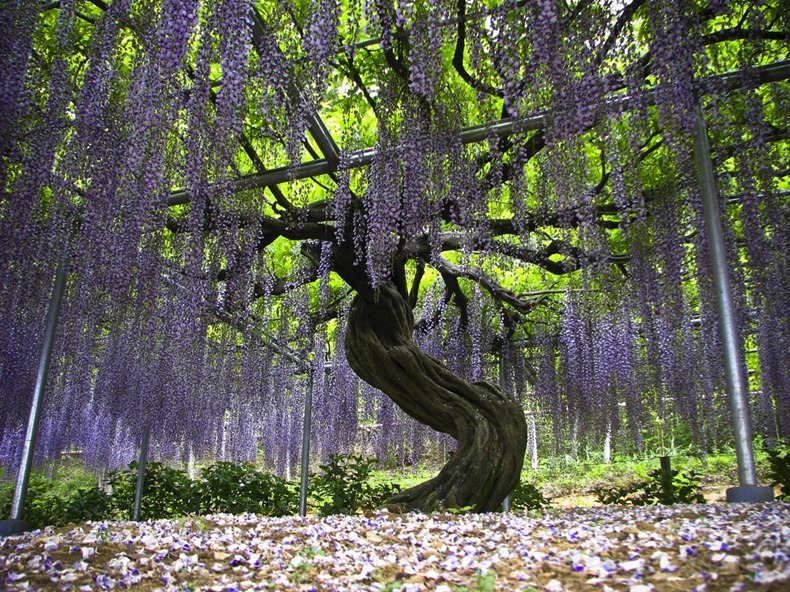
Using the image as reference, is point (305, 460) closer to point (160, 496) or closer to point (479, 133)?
point (160, 496)

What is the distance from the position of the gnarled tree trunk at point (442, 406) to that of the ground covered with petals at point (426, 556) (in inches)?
64.9

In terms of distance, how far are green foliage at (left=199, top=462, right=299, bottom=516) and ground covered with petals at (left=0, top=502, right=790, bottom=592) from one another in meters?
4.72

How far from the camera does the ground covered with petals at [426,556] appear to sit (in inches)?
72.4

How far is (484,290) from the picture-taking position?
25.1 ft

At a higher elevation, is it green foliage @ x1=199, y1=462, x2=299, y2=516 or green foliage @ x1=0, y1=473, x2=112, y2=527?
green foliage @ x1=199, y1=462, x2=299, y2=516

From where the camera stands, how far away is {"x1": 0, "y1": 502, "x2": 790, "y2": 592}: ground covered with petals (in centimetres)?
184

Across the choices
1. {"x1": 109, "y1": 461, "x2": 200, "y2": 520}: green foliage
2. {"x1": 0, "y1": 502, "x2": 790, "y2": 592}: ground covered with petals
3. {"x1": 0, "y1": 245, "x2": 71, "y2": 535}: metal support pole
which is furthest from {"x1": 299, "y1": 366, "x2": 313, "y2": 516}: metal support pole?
{"x1": 0, "y1": 502, "x2": 790, "y2": 592}: ground covered with petals

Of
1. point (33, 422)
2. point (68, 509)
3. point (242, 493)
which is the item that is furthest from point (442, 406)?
point (68, 509)

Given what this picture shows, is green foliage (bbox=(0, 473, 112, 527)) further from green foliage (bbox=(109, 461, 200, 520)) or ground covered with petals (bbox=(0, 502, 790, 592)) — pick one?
ground covered with petals (bbox=(0, 502, 790, 592))

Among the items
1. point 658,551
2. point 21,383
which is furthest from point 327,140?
point 21,383

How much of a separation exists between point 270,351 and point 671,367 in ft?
17.2

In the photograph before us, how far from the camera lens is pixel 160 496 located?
8.29 metres

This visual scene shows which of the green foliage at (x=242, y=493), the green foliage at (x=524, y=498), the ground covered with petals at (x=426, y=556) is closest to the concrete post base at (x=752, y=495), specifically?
the ground covered with petals at (x=426, y=556)

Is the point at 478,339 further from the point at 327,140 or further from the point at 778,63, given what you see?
the point at 778,63
